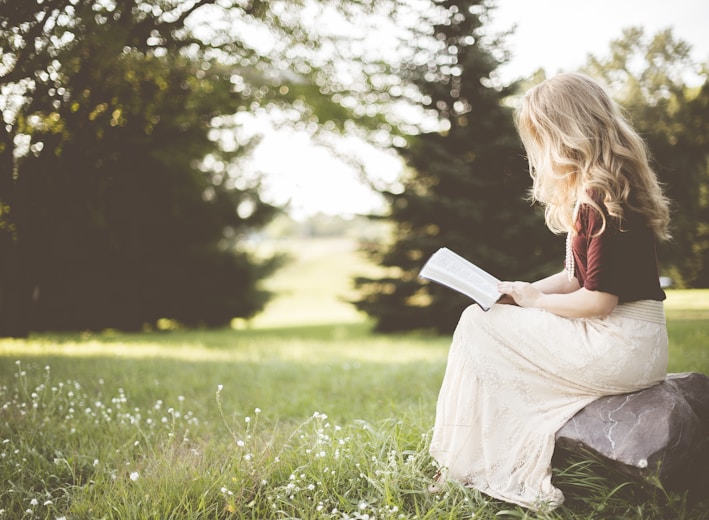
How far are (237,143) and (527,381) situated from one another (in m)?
8.85

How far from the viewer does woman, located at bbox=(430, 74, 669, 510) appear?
2271mm

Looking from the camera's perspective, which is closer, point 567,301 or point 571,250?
point 567,301

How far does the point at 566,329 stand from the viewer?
2377 mm

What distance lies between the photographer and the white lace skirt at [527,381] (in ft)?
7.47

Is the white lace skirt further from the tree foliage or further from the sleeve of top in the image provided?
the tree foliage

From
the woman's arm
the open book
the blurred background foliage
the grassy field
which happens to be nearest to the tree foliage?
the blurred background foliage

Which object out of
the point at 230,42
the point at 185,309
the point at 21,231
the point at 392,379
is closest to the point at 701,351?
the point at 392,379

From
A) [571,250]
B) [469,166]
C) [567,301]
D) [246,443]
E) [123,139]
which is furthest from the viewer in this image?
[469,166]

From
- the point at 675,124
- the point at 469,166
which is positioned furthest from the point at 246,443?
the point at 469,166

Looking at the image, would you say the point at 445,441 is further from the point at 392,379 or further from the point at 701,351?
the point at 701,351

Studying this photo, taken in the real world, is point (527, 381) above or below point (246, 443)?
above

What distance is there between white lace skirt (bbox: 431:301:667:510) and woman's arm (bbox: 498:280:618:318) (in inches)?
2.0

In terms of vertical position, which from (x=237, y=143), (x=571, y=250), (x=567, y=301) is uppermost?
(x=237, y=143)

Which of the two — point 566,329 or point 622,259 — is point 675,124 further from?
point 566,329
